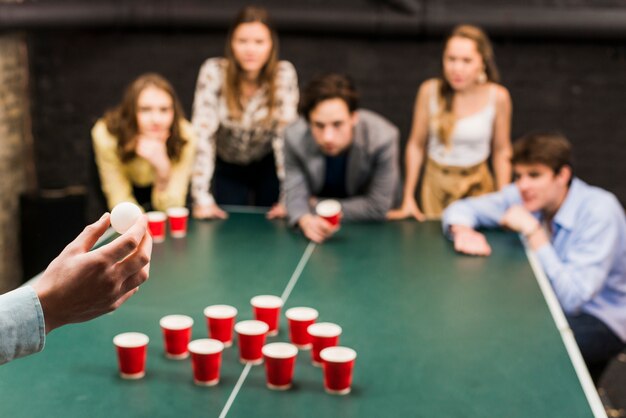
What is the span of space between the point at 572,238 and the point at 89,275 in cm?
254

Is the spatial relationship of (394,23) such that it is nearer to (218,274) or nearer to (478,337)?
(218,274)

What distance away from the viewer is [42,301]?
1703 millimetres

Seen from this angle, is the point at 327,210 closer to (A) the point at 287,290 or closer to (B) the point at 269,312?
(A) the point at 287,290

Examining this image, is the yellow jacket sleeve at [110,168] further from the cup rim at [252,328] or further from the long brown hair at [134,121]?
the cup rim at [252,328]

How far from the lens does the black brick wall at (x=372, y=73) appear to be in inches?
255

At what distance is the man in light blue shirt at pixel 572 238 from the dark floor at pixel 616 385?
0.64 m

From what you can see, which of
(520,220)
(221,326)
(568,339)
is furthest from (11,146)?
(568,339)

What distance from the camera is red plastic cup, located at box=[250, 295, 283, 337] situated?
288 cm

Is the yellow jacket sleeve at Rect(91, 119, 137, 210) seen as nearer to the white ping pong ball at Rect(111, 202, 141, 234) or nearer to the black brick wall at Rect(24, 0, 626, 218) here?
the black brick wall at Rect(24, 0, 626, 218)

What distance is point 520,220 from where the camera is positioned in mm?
3854

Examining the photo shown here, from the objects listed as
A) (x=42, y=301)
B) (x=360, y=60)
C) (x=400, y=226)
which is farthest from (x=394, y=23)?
(x=42, y=301)

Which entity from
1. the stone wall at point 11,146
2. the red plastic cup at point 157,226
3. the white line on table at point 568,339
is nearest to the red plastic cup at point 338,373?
the white line on table at point 568,339

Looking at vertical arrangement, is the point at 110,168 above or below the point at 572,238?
above

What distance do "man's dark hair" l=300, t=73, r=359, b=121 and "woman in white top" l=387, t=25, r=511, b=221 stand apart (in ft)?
2.61
